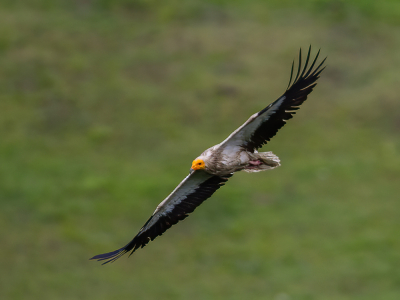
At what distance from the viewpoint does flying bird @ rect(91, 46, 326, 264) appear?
1273 cm

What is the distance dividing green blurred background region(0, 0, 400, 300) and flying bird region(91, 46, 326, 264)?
47.1 ft

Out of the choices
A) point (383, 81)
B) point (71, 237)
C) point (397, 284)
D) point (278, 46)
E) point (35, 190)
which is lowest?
point (397, 284)

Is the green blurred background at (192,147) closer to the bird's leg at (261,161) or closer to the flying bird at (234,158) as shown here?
the flying bird at (234,158)

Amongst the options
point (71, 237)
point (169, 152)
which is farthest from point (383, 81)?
point (71, 237)

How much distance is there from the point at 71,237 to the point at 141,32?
15146 millimetres

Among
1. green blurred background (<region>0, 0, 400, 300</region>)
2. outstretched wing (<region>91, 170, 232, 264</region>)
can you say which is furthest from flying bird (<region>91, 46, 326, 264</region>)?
green blurred background (<region>0, 0, 400, 300</region>)

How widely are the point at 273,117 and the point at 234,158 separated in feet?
3.57

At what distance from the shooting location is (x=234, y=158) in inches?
529

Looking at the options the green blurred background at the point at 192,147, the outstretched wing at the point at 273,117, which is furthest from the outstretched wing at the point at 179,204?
the green blurred background at the point at 192,147

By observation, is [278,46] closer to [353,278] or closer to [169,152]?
[169,152]

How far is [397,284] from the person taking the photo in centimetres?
2861

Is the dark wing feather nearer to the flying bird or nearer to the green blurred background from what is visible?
the flying bird

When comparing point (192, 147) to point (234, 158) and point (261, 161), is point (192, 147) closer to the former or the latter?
point (261, 161)

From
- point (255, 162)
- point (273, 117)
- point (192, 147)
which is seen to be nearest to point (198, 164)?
point (255, 162)
